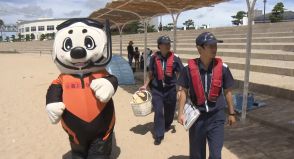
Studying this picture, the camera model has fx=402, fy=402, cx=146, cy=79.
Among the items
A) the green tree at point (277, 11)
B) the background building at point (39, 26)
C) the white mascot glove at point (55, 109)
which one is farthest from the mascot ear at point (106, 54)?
the background building at point (39, 26)

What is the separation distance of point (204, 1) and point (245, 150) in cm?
439

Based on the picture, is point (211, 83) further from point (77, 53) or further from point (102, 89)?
point (77, 53)

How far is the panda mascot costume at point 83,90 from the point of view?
4785 millimetres

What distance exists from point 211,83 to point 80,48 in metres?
1.64

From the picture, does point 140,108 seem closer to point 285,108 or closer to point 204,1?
point 285,108

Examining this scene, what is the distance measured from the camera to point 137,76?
15.8m

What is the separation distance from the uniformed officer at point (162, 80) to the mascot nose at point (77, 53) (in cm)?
172

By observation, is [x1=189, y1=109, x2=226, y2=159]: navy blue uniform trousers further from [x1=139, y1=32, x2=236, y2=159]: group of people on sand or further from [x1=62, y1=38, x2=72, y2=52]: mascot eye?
[x1=62, y1=38, x2=72, y2=52]: mascot eye

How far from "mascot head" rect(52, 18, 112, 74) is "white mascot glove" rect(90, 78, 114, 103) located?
26 cm

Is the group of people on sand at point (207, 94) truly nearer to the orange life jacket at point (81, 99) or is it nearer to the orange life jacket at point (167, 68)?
the orange life jacket at point (81, 99)

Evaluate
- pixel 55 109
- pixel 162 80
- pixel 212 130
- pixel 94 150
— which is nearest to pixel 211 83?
pixel 212 130

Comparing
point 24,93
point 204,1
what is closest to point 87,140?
point 204,1

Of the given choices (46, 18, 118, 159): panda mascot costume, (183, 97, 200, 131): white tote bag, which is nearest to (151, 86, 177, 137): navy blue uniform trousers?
(46, 18, 118, 159): panda mascot costume

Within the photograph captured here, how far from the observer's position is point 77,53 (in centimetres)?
474
